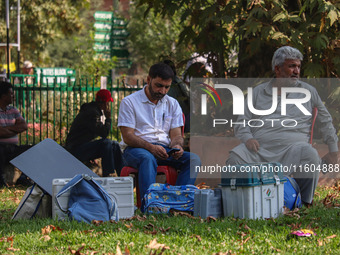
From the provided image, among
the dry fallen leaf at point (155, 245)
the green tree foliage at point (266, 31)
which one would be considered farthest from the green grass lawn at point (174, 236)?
the green tree foliage at point (266, 31)

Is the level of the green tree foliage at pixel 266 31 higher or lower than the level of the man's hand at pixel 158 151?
higher

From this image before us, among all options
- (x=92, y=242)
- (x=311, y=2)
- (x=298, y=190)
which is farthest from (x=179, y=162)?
(x=311, y=2)

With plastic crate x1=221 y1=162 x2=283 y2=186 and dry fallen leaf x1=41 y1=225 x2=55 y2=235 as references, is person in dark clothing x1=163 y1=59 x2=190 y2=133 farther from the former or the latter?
dry fallen leaf x1=41 y1=225 x2=55 y2=235

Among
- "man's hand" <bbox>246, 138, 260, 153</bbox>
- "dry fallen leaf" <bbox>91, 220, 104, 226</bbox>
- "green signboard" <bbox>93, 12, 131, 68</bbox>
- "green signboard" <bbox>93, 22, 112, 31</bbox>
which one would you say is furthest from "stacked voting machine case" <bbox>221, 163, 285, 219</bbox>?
"green signboard" <bbox>93, 22, 112, 31</bbox>

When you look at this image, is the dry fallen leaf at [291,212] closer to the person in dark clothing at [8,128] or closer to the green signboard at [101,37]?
the person in dark clothing at [8,128]

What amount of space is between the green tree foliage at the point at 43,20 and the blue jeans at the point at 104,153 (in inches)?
688

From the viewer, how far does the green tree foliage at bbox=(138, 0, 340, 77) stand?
870 cm

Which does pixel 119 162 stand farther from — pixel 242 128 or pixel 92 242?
pixel 92 242

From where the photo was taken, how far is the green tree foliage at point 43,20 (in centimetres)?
2881

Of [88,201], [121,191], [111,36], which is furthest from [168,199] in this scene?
[111,36]

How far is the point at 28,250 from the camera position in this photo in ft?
16.3

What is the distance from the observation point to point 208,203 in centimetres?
619

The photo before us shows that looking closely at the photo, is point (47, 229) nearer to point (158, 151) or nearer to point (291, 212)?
point (158, 151)

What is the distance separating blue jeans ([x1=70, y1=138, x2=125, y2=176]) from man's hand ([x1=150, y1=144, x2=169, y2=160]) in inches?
123
